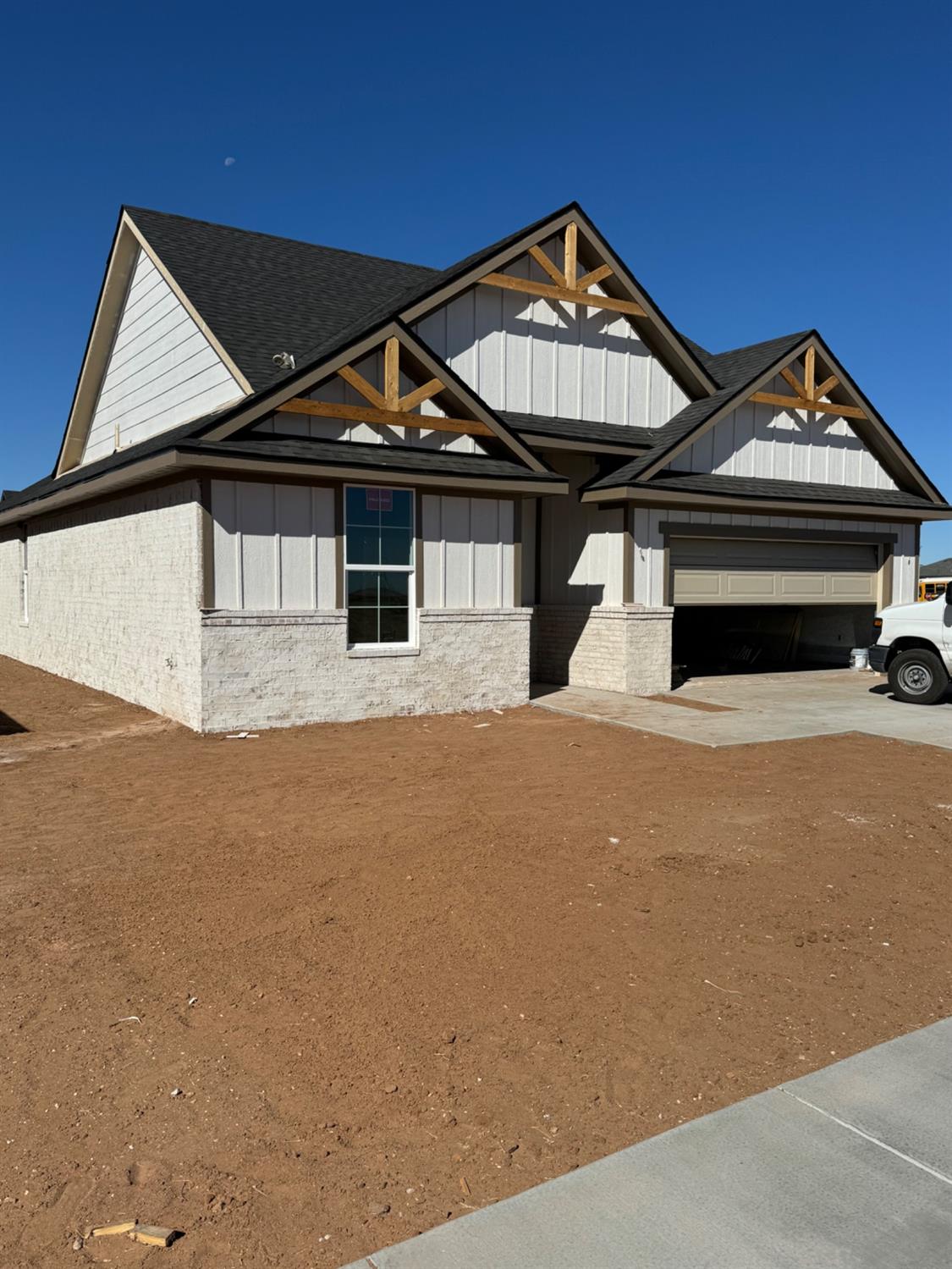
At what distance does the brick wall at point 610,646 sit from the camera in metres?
15.8

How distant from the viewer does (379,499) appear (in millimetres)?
12773

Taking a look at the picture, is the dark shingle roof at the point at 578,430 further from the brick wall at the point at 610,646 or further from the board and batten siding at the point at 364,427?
the brick wall at the point at 610,646

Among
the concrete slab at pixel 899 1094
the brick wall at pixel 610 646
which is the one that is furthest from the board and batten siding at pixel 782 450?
the concrete slab at pixel 899 1094

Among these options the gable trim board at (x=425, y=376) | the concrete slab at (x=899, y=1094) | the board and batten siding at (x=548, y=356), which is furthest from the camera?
the board and batten siding at (x=548, y=356)

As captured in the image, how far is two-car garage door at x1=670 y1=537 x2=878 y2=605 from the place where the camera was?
1692 cm

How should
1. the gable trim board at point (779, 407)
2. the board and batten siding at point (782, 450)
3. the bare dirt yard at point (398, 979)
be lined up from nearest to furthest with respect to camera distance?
the bare dirt yard at point (398, 979) → the gable trim board at point (779, 407) → the board and batten siding at point (782, 450)

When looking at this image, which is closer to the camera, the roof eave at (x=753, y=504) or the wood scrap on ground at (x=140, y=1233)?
the wood scrap on ground at (x=140, y=1233)

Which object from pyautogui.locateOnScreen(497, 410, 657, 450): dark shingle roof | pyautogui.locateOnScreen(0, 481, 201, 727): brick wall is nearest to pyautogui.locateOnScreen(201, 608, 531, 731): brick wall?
pyautogui.locateOnScreen(0, 481, 201, 727): brick wall

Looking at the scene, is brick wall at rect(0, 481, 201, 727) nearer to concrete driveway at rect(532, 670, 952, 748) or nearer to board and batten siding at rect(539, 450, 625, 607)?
concrete driveway at rect(532, 670, 952, 748)

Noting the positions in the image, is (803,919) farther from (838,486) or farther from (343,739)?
(838,486)

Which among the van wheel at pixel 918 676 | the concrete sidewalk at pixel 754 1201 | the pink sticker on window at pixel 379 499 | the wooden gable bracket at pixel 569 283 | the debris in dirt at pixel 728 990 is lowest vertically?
the debris in dirt at pixel 728 990

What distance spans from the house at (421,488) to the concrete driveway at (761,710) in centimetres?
103

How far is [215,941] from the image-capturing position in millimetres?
5020

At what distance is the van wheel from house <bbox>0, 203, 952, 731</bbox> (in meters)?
3.41
